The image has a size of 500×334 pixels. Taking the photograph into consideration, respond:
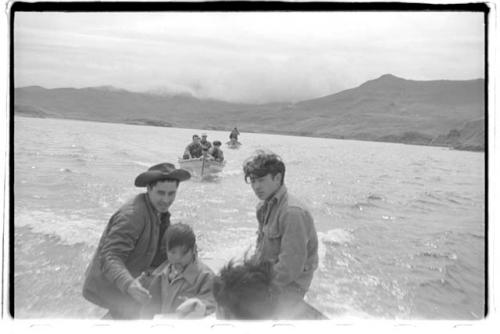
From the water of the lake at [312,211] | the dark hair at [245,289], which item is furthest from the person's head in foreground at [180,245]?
the dark hair at [245,289]

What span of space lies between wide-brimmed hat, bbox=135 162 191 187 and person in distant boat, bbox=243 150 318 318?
0.45 metres

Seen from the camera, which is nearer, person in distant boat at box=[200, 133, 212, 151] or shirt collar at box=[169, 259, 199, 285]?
shirt collar at box=[169, 259, 199, 285]

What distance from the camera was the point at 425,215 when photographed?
3.43m

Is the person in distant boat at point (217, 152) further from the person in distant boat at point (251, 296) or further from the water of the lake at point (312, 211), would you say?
the person in distant boat at point (251, 296)

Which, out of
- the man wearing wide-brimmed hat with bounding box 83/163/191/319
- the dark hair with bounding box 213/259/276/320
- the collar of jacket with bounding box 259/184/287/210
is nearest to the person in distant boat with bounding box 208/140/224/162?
the man wearing wide-brimmed hat with bounding box 83/163/191/319

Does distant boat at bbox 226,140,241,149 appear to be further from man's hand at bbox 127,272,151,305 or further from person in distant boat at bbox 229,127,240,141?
man's hand at bbox 127,272,151,305

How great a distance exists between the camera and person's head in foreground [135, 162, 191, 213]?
3.13 metres

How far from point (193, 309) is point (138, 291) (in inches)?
14.7

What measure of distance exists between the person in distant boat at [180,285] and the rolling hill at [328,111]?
102 centimetres

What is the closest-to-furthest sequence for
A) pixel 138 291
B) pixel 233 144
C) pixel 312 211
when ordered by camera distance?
pixel 138 291 → pixel 312 211 → pixel 233 144

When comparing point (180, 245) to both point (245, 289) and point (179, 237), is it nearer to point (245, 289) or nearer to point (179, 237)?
point (179, 237)

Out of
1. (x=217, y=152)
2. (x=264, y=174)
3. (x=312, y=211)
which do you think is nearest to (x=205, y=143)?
(x=217, y=152)

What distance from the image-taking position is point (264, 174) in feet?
10.4
